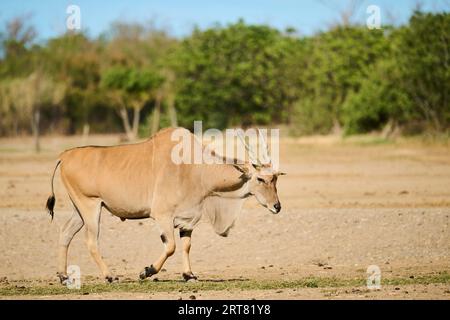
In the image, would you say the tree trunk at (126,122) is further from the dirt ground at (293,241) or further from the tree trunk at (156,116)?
the dirt ground at (293,241)

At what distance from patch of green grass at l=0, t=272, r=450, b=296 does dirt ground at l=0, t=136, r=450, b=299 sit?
261 millimetres

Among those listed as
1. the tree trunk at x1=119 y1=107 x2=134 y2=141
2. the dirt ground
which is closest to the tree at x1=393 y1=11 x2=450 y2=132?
the dirt ground

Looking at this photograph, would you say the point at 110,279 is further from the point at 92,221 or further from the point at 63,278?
the point at 92,221

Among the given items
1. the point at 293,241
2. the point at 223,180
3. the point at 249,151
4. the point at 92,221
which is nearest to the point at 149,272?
the point at 92,221

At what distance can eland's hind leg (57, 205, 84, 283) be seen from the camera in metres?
10.1

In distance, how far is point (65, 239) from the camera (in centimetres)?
1018

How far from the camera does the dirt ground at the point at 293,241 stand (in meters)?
10.3

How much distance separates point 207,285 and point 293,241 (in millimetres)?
3827

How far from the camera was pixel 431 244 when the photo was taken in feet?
40.9

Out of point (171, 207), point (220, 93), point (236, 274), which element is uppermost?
point (220, 93)

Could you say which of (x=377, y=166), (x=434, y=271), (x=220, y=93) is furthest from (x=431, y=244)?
(x=220, y=93)

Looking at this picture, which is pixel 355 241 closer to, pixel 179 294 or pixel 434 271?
pixel 434 271

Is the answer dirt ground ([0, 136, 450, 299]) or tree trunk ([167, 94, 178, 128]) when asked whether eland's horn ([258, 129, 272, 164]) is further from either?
tree trunk ([167, 94, 178, 128])
